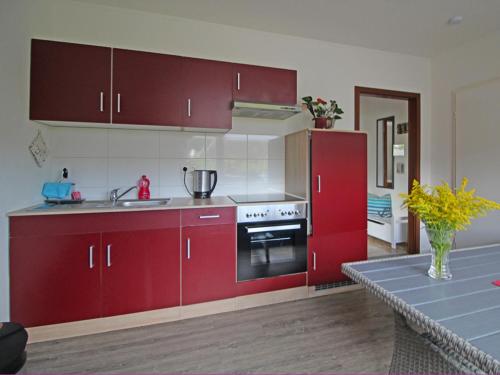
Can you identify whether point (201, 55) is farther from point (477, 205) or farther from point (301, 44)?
point (477, 205)

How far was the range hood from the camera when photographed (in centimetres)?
232

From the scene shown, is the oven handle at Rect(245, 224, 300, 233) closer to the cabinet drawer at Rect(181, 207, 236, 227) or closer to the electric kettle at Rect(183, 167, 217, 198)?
the cabinet drawer at Rect(181, 207, 236, 227)

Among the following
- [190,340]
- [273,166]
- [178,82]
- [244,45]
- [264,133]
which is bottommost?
[190,340]

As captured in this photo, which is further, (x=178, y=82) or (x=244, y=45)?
(x=244, y=45)

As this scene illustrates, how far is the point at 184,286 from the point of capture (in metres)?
2.11

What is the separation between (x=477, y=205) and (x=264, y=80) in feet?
6.34

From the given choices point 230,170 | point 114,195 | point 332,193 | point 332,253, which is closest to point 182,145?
point 230,170

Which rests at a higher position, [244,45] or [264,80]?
[244,45]

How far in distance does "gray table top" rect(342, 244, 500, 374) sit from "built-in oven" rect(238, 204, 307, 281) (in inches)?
41.0

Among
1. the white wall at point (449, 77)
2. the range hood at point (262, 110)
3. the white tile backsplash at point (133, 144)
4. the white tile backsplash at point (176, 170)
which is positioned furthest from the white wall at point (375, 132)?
the white tile backsplash at point (133, 144)

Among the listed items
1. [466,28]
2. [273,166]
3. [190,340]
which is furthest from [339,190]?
[466,28]

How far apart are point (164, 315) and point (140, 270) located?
16.7 inches

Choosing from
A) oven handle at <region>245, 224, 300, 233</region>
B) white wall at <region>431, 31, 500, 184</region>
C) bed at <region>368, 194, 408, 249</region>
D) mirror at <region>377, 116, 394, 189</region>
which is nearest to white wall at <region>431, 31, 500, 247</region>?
white wall at <region>431, 31, 500, 184</region>

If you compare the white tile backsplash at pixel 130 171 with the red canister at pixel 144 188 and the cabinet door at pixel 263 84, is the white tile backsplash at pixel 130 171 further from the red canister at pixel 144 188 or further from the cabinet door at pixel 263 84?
the cabinet door at pixel 263 84
